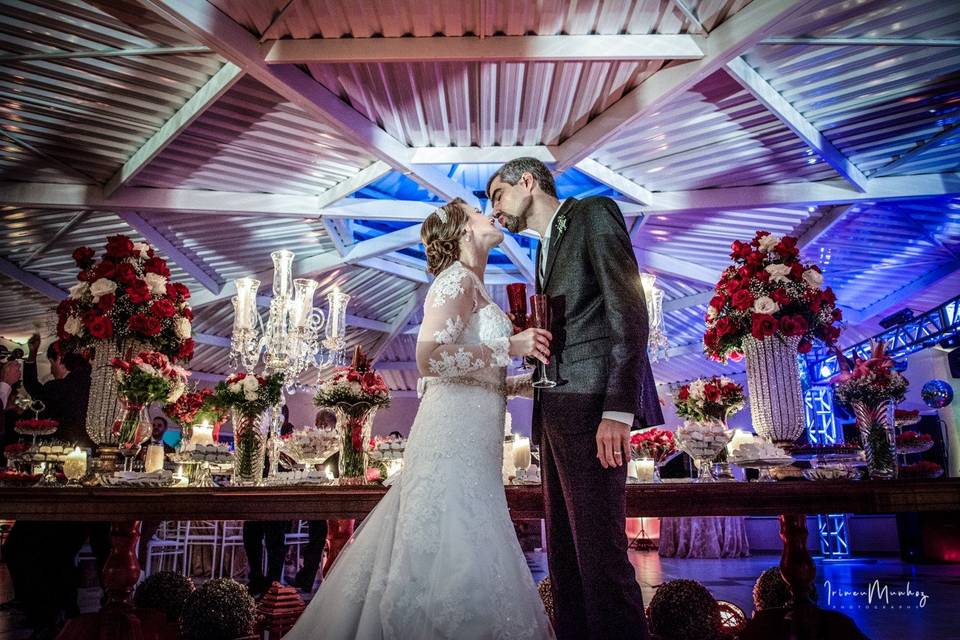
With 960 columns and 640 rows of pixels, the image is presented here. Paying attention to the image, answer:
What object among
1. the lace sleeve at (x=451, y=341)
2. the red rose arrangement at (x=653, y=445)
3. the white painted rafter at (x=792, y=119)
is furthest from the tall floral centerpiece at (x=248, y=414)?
the white painted rafter at (x=792, y=119)

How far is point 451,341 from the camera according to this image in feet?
6.62

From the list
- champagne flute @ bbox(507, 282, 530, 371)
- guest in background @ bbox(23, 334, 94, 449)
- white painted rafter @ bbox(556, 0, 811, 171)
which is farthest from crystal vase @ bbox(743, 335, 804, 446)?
guest in background @ bbox(23, 334, 94, 449)

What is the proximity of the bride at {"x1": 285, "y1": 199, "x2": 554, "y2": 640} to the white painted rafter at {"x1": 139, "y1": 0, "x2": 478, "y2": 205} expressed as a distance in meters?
3.31

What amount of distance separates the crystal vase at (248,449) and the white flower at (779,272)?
2.47 metres

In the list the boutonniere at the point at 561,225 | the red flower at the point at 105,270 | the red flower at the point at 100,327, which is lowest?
the red flower at the point at 100,327

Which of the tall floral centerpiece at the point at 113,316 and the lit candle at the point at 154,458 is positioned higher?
the tall floral centerpiece at the point at 113,316

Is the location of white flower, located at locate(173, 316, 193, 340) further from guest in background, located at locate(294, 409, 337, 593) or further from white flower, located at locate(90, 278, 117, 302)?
guest in background, located at locate(294, 409, 337, 593)

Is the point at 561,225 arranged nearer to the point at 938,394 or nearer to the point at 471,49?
the point at 471,49

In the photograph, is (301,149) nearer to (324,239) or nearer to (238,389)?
(324,239)

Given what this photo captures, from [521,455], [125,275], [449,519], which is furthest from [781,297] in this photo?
[125,275]

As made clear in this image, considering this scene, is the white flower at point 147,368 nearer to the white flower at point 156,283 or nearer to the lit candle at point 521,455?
the white flower at point 156,283

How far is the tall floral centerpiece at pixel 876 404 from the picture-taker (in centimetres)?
262

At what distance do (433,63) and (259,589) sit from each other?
4.47m

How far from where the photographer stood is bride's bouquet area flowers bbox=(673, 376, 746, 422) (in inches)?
123
